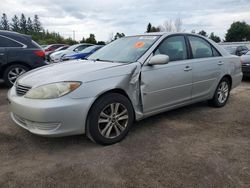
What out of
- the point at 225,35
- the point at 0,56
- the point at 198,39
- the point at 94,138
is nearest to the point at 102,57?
the point at 94,138

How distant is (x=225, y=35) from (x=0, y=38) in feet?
183

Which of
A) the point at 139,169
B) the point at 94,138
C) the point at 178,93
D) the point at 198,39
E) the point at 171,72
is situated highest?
the point at 198,39

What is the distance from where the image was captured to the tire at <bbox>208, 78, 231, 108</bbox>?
5118 mm

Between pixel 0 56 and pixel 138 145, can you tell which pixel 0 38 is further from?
pixel 138 145

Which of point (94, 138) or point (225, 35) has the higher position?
point (225, 35)

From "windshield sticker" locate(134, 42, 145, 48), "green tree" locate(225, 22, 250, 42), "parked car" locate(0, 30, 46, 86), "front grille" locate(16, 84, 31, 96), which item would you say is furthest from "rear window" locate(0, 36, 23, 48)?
"green tree" locate(225, 22, 250, 42)

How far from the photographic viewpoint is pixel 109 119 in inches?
131

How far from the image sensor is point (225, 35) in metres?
55.2

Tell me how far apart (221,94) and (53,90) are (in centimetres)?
364

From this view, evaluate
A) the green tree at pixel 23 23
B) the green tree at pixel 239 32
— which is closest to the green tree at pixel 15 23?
the green tree at pixel 23 23

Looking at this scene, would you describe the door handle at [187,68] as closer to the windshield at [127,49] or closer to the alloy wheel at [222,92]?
the windshield at [127,49]

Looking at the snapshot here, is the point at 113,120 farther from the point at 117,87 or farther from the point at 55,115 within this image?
the point at 55,115

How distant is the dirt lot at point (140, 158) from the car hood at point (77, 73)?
0.85m

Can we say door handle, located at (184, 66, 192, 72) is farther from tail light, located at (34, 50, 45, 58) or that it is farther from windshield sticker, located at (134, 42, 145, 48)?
tail light, located at (34, 50, 45, 58)
